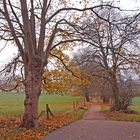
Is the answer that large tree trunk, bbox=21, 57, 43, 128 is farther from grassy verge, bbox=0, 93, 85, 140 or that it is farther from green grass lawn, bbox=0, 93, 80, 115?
green grass lawn, bbox=0, 93, 80, 115

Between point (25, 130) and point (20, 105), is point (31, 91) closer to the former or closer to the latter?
point (25, 130)

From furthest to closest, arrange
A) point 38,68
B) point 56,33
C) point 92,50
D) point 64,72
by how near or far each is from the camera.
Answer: point 92,50 < point 64,72 < point 56,33 < point 38,68

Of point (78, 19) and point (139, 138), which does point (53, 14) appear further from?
point (139, 138)

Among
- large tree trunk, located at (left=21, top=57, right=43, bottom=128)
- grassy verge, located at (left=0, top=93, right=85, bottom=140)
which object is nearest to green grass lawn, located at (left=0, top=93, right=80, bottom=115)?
grassy verge, located at (left=0, top=93, right=85, bottom=140)

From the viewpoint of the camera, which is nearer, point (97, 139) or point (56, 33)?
point (97, 139)

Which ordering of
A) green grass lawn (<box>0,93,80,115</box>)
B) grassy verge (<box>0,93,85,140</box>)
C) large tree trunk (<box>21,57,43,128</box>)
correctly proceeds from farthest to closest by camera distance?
green grass lawn (<box>0,93,80,115</box>), large tree trunk (<box>21,57,43,128</box>), grassy verge (<box>0,93,85,140</box>)

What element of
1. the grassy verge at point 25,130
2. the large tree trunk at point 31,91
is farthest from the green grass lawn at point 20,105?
the large tree trunk at point 31,91

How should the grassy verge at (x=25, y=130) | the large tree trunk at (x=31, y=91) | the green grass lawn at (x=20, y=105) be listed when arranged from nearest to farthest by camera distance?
the grassy verge at (x=25, y=130), the large tree trunk at (x=31, y=91), the green grass lawn at (x=20, y=105)

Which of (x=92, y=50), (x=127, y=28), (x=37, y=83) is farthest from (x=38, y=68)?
(x=92, y=50)

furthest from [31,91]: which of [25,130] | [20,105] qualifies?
[20,105]

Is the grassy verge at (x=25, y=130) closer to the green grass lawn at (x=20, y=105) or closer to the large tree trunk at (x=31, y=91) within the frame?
the green grass lawn at (x=20, y=105)

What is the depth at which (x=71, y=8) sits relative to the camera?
74.4 ft

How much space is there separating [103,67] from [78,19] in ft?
82.1

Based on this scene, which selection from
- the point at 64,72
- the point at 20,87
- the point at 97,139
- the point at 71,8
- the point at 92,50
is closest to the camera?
the point at 97,139
